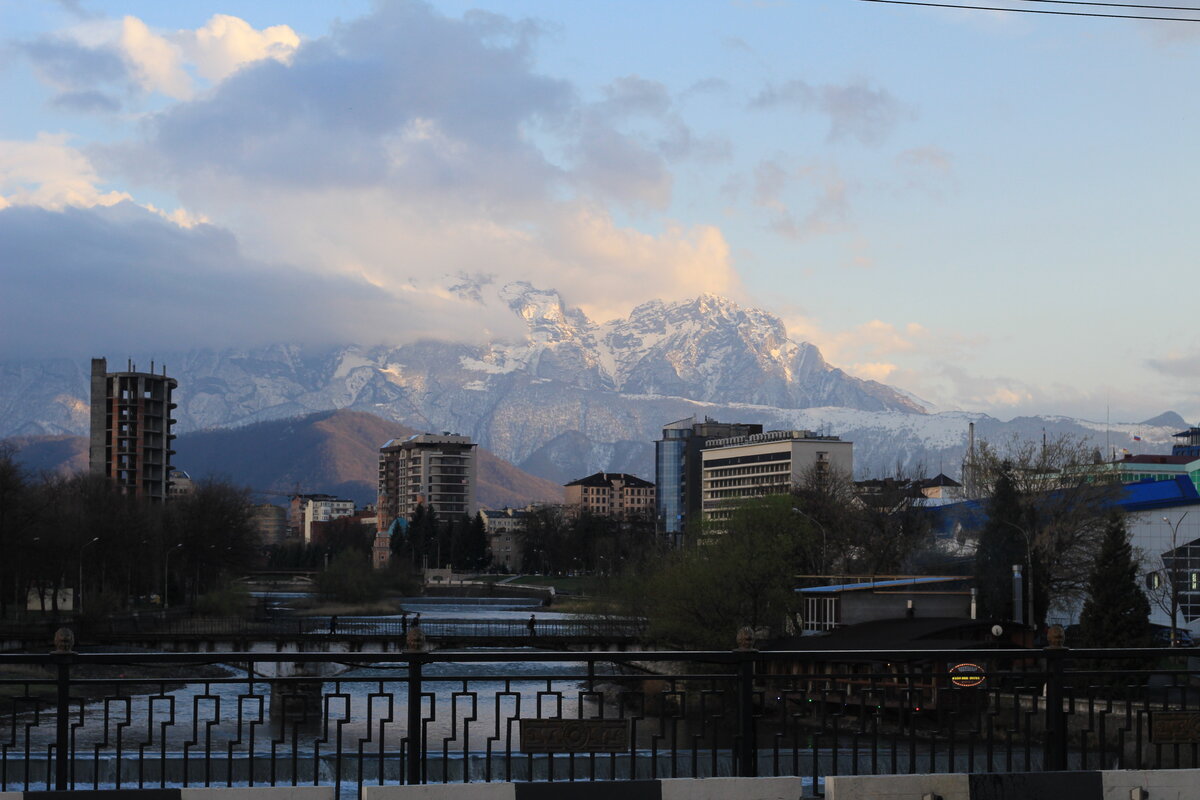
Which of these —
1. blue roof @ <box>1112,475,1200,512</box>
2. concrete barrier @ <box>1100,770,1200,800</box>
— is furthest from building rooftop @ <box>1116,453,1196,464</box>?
concrete barrier @ <box>1100,770,1200,800</box>

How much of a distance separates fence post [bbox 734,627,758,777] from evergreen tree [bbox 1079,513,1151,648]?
40.4 meters

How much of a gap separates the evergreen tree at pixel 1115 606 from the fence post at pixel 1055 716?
128 ft

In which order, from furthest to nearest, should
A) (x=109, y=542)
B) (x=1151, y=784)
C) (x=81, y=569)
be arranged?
(x=109, y=542) < (x=81, y=569) < (x=1151, y=784)

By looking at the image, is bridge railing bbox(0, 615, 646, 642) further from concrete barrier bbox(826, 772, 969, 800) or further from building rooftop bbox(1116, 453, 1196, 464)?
building rooftop bbox(1116, 453, 1196, 464)

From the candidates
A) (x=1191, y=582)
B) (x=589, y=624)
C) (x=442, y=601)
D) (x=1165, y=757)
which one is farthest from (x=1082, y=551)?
(x=442, y=601)

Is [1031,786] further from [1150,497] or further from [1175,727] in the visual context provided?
[1150,497]

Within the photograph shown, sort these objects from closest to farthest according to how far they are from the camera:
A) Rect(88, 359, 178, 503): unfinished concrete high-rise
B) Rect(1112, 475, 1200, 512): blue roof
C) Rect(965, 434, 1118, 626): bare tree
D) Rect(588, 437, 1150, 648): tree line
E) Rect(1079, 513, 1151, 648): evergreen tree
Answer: Rect(1079, 513, 1151, 648): evergreen tree < Rect(588, 437, 1150, 648): tree line < Rect(965, 434, 1118, 626): bare tree < Rect(1112, 475, 1200, 512): blue roof < Rect(88, 359, 178, 503): unfinished concrete high-rise

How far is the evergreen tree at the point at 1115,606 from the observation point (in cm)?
4784

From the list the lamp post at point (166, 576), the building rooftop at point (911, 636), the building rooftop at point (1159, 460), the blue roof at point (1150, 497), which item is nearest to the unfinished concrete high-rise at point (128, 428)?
the lamp post at point (166, 576)

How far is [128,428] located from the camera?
162m

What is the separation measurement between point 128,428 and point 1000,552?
407ft

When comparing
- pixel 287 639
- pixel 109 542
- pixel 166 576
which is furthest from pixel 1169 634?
pixel 166 576

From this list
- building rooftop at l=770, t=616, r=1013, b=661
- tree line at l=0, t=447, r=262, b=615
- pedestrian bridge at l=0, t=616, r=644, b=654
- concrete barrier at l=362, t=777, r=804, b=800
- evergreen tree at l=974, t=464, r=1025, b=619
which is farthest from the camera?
tree line at l=0, t=447, r=262, b=615

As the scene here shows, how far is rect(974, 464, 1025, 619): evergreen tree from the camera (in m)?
62.2
